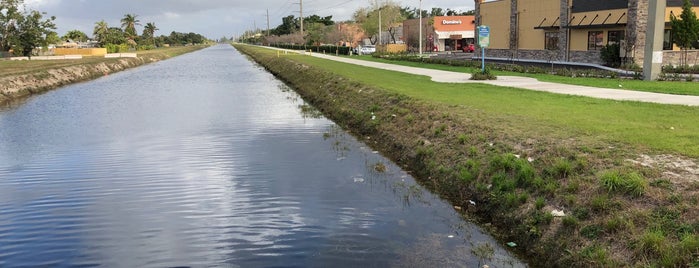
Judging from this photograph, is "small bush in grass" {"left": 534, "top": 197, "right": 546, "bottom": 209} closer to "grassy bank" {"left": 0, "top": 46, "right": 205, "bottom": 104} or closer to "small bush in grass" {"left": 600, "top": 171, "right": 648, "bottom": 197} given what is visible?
"small bush in grass" {"left": 600, "top": 171, "right": 648, "bottom": 197}

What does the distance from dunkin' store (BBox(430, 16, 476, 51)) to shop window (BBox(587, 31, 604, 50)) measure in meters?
52.0

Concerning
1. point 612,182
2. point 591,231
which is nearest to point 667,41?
point 612,182

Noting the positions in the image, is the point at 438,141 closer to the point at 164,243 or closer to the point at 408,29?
the point at 164,243

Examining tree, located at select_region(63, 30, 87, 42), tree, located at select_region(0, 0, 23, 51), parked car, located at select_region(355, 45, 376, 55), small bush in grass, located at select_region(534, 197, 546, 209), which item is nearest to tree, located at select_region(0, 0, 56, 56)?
tree, located at select_region(0, 0, 23, 51)

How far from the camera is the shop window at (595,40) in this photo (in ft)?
137

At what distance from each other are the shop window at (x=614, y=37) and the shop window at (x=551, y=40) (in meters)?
5.98

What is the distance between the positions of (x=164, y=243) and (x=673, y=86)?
65.2 feet

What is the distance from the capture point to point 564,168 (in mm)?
9289

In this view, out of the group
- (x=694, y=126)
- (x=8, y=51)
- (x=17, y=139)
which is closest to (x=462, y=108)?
(x=694, y=126)

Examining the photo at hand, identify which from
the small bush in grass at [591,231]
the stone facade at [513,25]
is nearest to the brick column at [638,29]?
the stone facade at [513,25]

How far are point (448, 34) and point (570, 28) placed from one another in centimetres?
5124

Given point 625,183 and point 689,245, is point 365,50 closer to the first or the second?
point 625,183

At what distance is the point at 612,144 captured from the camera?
10250 mm

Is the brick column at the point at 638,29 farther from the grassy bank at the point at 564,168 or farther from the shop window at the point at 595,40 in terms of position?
the grassy bank at the point at 564,168
